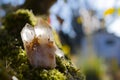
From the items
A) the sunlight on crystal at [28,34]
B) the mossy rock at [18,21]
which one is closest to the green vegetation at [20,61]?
the mossy rock at [18,21]

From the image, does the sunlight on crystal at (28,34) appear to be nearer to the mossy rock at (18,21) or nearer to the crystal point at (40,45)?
the crystal point at (40,45)

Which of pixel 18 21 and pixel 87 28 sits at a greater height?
pixel 87 28

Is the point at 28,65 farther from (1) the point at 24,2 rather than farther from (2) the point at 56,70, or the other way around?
(1) the point at 24,2

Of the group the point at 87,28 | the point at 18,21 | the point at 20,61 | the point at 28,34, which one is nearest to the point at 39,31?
the point at 28,34

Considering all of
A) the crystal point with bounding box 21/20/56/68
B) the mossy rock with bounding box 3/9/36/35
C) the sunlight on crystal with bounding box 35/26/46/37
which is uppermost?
the mossy rock with bounding box 3/9/36/35

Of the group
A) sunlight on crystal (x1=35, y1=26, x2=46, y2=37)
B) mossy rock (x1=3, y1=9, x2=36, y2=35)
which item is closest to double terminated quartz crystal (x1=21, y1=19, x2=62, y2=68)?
sunlight on crystal (x1=35, y1=26, x2=46, y2=37)

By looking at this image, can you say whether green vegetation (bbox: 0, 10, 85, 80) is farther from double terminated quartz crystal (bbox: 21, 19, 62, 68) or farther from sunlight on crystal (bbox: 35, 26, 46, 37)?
sunlight on crystal (bbox: 35, 26, 46, 37)

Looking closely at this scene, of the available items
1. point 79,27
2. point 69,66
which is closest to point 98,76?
point 79,27

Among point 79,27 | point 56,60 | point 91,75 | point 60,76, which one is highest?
point 79,27

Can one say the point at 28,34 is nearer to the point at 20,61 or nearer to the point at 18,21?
the point at 20,61
